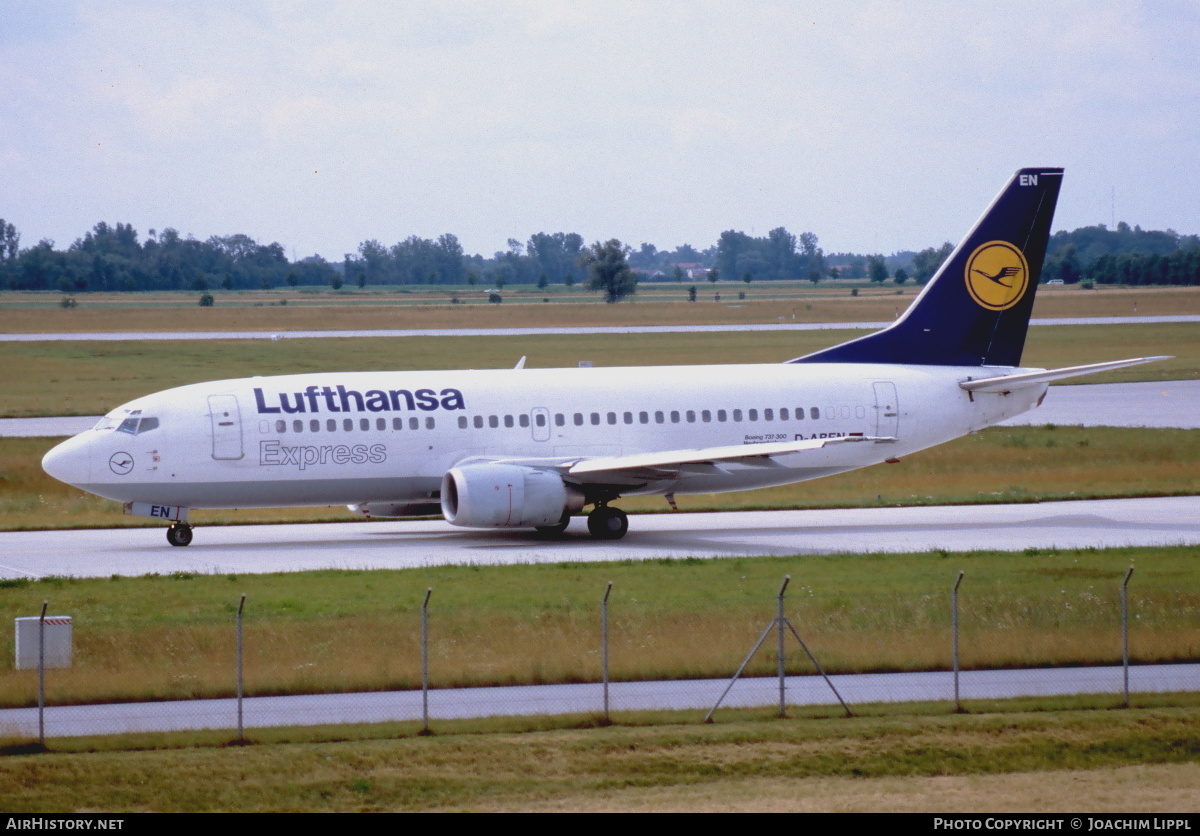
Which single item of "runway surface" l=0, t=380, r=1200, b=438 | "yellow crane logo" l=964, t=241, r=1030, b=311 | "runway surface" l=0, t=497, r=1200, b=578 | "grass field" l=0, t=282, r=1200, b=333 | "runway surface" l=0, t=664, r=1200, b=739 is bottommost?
"runway surface" l=0, t=497, r=1200, b=578

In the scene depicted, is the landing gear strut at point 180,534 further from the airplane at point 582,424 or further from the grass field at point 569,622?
the grass field at point 569,622

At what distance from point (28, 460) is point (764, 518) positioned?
2506cm

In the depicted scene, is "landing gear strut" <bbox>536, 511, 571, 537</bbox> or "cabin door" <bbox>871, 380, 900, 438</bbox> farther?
"cabin door" <bbox>871, 380, 900, 438</bbox>

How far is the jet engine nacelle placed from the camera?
3419 cm

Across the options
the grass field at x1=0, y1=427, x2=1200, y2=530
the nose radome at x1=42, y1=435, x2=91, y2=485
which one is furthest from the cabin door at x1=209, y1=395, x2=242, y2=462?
the grass field at x1=0, y1=427, x2=1200, y2=530

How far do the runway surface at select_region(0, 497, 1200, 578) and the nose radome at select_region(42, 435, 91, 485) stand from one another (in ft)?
5.49

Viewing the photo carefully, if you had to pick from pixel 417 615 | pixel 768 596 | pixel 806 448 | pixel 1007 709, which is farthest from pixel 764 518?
pixel 1007 709

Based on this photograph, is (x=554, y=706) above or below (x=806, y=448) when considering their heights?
below

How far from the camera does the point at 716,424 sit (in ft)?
124

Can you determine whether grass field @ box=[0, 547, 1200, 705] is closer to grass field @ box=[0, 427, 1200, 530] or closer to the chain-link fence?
the chain-link fence

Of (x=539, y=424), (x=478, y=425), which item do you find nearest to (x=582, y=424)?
(x=539, y=424)

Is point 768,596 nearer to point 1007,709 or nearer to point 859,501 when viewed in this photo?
point 1007,709

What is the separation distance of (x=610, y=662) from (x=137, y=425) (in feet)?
52.9

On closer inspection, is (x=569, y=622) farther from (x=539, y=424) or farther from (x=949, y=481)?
(x=949, y=481)
